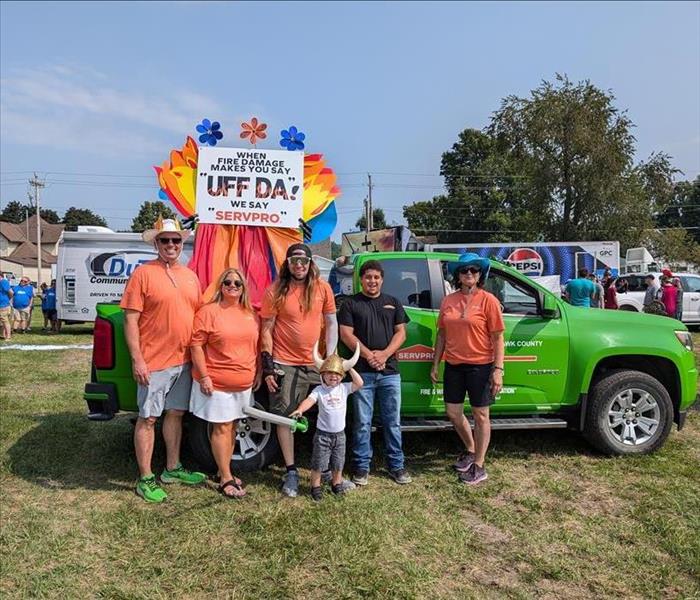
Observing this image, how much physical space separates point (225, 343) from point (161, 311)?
49 cm

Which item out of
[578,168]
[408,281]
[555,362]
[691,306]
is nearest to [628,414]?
[555,362]

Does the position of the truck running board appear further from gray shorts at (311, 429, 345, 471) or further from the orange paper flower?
the orange paper flower

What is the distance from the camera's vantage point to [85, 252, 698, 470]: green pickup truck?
4.83 metres

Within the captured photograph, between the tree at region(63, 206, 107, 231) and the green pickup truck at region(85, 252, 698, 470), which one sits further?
the tree at region(63, 206, 107, 231)

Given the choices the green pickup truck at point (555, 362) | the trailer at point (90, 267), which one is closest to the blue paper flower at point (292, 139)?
the green pickup truck at point (555, 362)

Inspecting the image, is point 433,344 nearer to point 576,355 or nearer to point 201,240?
point 576,355

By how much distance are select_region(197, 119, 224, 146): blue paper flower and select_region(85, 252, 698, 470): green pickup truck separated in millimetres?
1671

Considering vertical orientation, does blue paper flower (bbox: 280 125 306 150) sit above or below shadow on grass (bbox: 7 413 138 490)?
above

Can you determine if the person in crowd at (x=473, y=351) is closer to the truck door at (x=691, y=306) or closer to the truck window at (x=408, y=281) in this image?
the truck window at (x=408, y=281)

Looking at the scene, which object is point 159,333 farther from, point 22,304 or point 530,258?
point 530,258

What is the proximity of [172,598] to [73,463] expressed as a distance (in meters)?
2.44

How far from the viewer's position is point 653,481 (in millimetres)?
4504

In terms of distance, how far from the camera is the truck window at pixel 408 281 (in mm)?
4891

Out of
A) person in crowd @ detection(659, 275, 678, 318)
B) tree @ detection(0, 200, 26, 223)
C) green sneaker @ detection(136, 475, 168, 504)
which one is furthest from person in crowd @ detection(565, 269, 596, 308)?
tree @ detection(0, 200, 26, 223)
